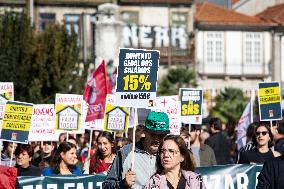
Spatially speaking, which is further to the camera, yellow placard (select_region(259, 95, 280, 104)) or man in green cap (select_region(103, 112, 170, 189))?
yellow placard (select_region(259, 95, 280, 104))

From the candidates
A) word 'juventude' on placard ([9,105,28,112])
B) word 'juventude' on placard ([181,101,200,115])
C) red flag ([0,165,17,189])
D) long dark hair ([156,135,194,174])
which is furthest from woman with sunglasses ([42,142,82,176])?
word 'juventude' on placard ([181,101,200,115])

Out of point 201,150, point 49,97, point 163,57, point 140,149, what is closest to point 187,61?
point 163,57

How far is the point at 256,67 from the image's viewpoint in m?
65.2

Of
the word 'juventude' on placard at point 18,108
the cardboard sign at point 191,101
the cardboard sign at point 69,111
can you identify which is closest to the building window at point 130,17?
the cardboard sign at point 69,111

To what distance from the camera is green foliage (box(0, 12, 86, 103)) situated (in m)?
34.4

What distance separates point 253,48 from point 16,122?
51.5 metres

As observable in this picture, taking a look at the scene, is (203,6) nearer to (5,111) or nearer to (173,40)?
(173,40)

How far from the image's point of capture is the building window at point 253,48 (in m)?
65.3

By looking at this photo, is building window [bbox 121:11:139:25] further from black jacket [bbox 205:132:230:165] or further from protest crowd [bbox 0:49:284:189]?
black jacket [bbox 205:132:230:165]

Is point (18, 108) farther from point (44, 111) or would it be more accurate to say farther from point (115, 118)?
point (44, 111)

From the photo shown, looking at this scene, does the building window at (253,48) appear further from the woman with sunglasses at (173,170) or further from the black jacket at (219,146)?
the woman with sunglasses at (173,170)

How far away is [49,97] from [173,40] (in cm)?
2418

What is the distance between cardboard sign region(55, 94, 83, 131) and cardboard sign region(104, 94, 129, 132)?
3.85ft

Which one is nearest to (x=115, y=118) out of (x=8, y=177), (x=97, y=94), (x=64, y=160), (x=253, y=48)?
(x=97, y=94)
